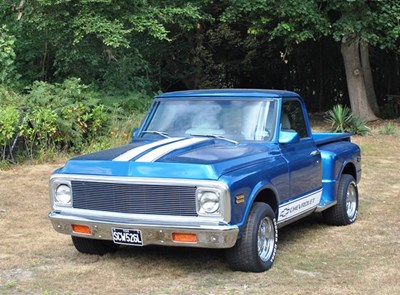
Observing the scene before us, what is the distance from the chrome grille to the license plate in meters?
0.17

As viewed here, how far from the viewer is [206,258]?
6.26m

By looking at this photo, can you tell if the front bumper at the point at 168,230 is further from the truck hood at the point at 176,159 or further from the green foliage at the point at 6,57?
the green foliage at the point at 6,57

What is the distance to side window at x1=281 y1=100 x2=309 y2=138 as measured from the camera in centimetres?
685

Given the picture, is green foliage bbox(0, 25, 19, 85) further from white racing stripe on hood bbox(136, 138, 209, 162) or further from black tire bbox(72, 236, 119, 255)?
white racing stripe on hood bbox(136, 138, 209, 162)

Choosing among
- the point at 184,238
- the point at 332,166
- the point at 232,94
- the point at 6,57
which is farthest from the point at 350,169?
the point at 6,57

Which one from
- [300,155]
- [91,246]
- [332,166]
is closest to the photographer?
[91,246]

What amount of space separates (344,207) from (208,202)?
302cm

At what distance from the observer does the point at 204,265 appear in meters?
6.05

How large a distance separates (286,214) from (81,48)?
11596 millimetres

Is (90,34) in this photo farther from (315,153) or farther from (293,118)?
(315,153)

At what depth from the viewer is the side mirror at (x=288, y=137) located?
6.41 meters

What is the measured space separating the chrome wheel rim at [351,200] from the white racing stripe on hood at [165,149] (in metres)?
2.65

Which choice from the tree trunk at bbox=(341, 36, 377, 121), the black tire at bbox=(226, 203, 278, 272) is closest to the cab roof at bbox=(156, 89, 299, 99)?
the black tire at bbox=(226, 203, 278, 272)

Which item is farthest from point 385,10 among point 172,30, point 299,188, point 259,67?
point 299,188
